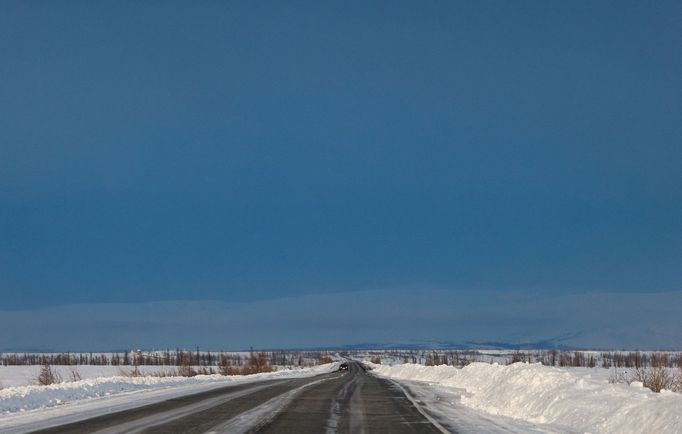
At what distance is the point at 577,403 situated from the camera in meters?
15.4

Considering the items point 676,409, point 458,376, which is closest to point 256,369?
point 458,376

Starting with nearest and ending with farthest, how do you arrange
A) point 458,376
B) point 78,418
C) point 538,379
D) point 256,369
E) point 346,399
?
point 78,418 → point 538,379 → point 346,399 → point 458,376 → point 256,369

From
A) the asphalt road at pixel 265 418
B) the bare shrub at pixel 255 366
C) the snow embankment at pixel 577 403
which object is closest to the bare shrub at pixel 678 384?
the snow embankment at pixel 577 403

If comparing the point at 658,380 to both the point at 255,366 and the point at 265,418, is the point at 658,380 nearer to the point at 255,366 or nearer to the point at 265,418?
the point at 265,418

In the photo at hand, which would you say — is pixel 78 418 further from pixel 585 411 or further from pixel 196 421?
pixel 585 411

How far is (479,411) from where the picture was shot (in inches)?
727

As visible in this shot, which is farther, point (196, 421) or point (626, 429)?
point (196, 421)

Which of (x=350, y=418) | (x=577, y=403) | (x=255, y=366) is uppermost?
(x=577, y=403)

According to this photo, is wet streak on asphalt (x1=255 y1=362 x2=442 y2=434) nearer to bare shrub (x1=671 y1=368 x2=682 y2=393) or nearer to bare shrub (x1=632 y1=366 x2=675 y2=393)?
bare shrub (x1=632 y1=366 x2=675 y2=393)

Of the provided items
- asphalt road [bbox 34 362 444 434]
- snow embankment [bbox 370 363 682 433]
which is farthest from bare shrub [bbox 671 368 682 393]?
asphalt road [bbox 34 362 444 434]

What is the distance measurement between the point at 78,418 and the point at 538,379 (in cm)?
1186

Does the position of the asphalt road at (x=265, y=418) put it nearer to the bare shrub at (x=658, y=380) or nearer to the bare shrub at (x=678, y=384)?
the bare shrub at (x=658, y=380)

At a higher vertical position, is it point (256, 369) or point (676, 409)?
point (676, 409)

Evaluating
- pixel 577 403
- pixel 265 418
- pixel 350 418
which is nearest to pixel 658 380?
pixel 577 403
